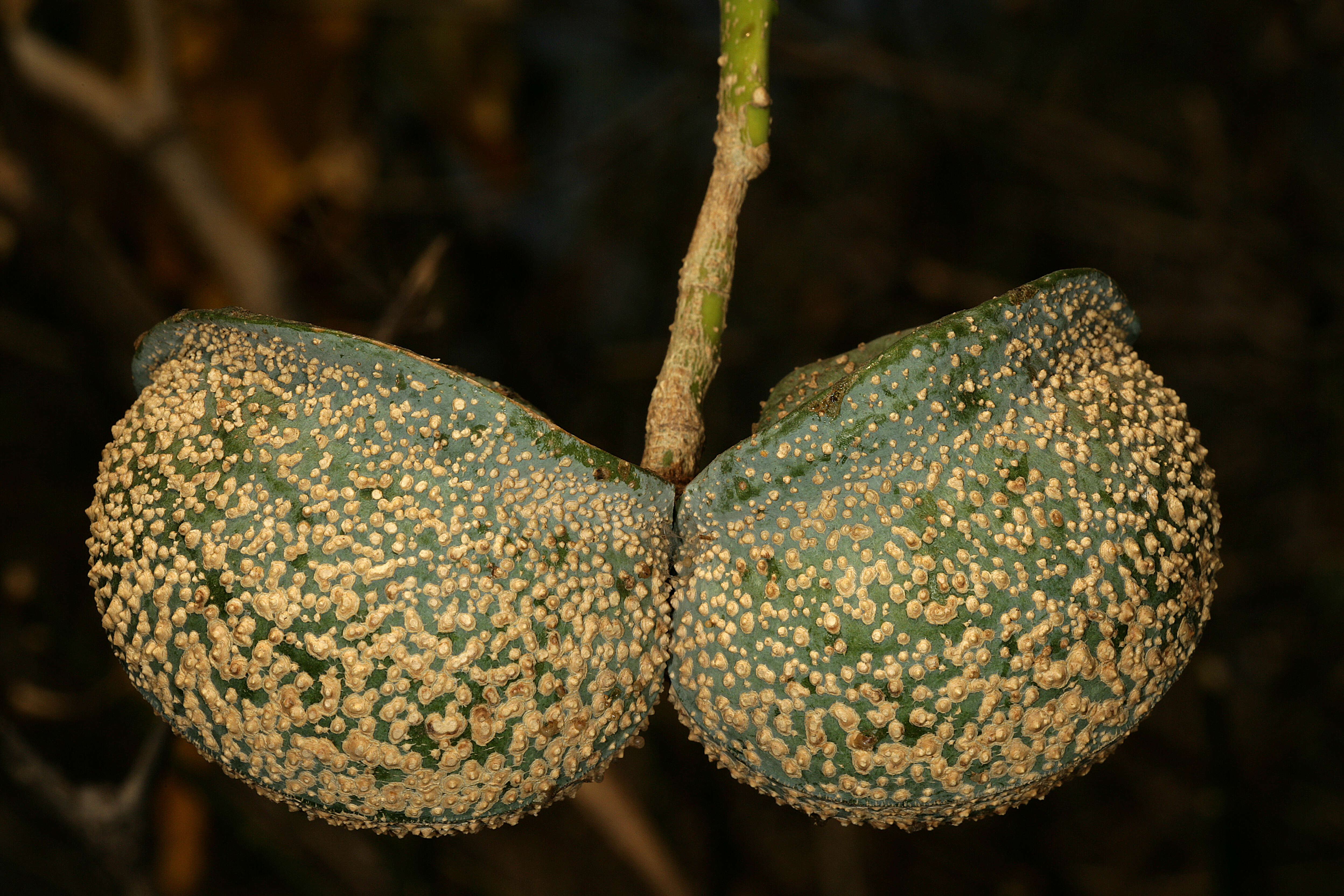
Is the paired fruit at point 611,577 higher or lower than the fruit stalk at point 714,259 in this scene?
lower

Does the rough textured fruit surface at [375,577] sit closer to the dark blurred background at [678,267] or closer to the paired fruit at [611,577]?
the paired fruit at [611,577]

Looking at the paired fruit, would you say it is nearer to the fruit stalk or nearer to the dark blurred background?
the fruit stalk

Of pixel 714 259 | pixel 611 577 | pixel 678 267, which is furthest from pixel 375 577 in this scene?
pixel 678 267

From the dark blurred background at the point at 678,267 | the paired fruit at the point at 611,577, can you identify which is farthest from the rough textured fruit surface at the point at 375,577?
the dark blurred background at the point at 678,267

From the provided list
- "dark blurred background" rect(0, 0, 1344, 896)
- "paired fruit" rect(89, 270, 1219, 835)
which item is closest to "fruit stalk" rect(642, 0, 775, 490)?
"paired fruit" rect(89, 270, 1219, 835)

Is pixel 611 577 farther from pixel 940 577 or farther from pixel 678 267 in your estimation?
pixel 678 267

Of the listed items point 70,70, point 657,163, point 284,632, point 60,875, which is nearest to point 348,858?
point 60,875
